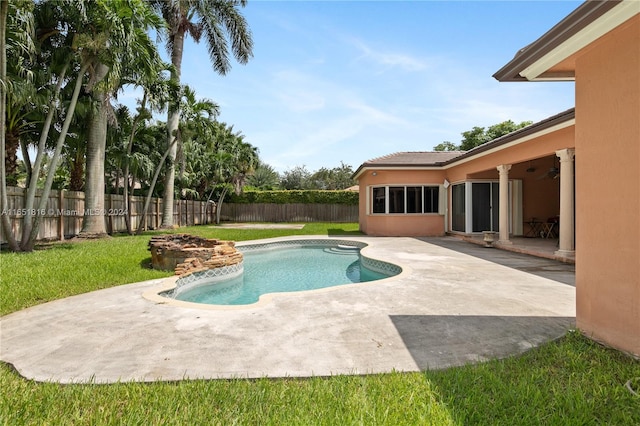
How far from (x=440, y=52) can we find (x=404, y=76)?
2.85 m

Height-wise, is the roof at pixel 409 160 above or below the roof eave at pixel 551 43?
above

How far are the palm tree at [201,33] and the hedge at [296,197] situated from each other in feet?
37.2

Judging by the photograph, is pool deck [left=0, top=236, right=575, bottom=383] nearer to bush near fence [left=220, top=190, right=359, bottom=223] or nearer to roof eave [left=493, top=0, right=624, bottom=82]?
roof eave [left=493, top=0, right=624, bottom=82]

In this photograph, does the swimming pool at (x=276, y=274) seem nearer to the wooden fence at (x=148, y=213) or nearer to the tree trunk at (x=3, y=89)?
the tree trunk at (x=3, y=89)

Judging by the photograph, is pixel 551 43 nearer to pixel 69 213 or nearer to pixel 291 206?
pixel 69 213

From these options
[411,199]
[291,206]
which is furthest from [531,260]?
[291,206]

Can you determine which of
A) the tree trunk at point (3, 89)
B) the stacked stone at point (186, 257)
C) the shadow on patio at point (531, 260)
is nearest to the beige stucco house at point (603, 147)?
the shadow on patio at point (531, 260)

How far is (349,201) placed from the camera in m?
29.6

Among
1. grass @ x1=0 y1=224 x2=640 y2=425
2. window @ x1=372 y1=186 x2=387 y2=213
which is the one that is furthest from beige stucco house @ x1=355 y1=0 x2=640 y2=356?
window @ x1=372 y1=186 x2=387 y2=213

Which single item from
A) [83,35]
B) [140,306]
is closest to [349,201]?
[83,35]

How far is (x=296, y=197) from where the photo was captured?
30109 millimetres

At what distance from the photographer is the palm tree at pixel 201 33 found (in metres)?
17.5

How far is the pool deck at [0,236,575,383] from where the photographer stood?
2996 mm

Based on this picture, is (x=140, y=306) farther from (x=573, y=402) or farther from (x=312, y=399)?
(x=573, y=402)
